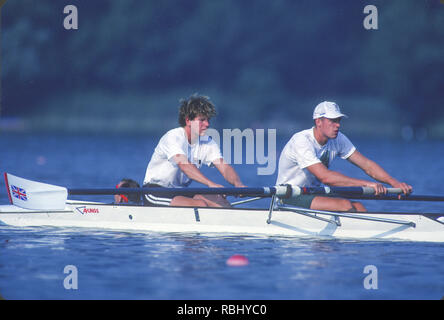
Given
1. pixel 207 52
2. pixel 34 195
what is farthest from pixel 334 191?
pixel 207 52

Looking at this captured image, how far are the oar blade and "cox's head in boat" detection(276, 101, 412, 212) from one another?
3480 mm

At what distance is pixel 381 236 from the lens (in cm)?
1082

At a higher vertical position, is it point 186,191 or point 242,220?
point 186,191

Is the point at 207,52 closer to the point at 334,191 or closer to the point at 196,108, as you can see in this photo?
the point at 196,108

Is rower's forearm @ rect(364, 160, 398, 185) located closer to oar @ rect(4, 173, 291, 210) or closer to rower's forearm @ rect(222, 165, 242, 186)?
rower's forearm @ rect(222, 165, 242, 186)

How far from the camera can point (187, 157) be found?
11266 millimetres

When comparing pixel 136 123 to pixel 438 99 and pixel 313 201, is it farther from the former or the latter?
pixel 313 201

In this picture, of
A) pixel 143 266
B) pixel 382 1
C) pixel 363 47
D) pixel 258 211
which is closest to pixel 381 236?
pixel 258 211

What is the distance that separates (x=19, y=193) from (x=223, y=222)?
3295 mm

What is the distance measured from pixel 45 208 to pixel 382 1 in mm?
87960

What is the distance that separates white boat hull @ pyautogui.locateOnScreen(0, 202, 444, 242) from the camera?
35.0 feet

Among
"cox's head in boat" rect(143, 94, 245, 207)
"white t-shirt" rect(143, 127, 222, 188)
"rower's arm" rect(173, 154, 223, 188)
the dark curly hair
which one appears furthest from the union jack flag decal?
the dark curly hair

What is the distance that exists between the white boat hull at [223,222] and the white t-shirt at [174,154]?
46 cm
